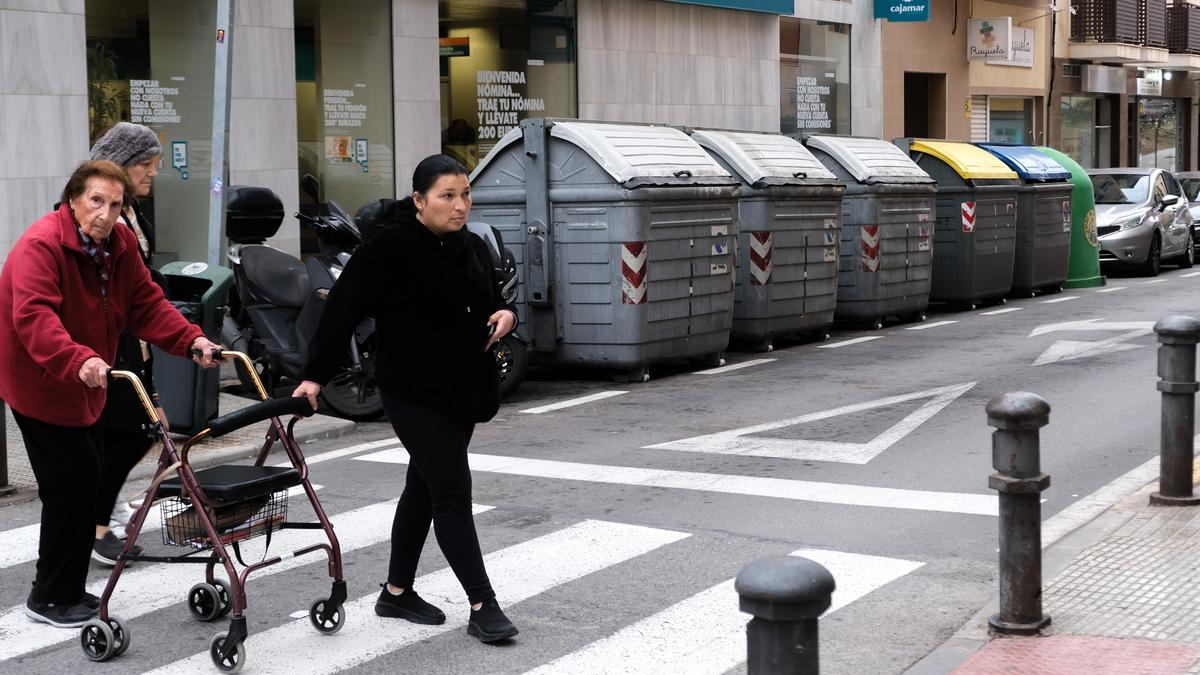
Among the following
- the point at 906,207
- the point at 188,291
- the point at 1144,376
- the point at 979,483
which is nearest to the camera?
the point at 979,483

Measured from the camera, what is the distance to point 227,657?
512 centimetres

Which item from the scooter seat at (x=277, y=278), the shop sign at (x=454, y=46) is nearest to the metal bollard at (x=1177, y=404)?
the scooter seat at (x=277, y=278)

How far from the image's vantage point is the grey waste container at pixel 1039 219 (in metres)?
20.2

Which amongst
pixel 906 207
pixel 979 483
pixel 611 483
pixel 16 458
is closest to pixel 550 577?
pixel 611 483

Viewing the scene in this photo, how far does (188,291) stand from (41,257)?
3916mm

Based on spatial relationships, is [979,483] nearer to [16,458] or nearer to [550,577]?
[550,577]

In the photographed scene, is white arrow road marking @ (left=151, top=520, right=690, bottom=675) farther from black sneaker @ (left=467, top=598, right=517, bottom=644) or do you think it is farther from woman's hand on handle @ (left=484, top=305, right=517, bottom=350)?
woman's hand on handle @ (left=484, top=305, right=517, bottom=350)

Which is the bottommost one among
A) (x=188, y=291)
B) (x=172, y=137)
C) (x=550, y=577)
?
(x=550, y=577)

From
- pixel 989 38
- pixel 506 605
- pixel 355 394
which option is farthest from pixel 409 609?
pixel 989 38

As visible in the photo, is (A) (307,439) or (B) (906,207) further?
(B) (906,207)

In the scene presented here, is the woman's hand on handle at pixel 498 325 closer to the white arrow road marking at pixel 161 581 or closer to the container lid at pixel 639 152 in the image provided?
the white arrow road marking at pixel 161 581

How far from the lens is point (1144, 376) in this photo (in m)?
12.2

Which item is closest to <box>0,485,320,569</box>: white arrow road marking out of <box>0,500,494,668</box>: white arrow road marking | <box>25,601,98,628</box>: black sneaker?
<box>0,500,494,668</box>: white arrow road marking

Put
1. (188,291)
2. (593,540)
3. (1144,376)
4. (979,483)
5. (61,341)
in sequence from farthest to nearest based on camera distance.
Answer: (1144,376) → (188,291) → (979,483) → (593,540) → (61,341)
